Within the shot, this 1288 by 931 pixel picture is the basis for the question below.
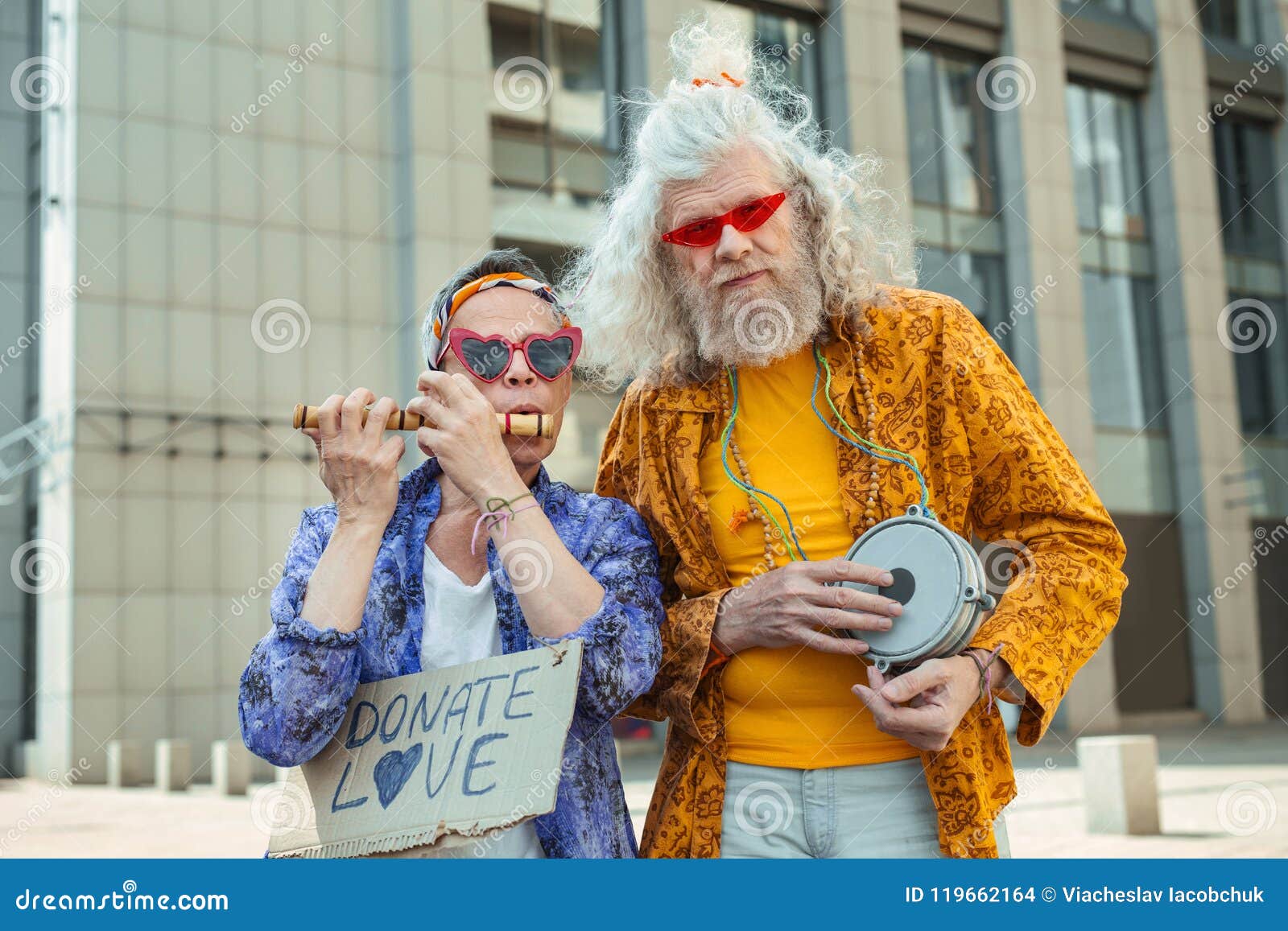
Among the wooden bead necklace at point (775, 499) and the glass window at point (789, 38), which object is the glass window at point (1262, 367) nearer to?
the glass window at point (789, 38)

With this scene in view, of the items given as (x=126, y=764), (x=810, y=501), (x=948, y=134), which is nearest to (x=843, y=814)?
(x=810, y=501)

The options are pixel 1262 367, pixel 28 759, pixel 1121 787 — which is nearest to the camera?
pixel 1121 787

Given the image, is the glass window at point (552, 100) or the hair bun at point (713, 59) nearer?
the hair bun at point (713, 59)

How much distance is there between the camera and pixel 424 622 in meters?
2.36

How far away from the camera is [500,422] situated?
2.31m

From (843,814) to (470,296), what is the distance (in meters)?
1.23

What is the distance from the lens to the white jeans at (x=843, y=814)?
2.37 m

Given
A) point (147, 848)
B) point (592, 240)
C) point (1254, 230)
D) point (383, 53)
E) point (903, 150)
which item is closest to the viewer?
point (592, 240)

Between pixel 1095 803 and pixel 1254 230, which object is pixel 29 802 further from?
pixel 1254 230

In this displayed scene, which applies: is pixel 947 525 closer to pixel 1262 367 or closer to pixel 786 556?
pixel 786 556

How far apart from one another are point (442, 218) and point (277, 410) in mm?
3228

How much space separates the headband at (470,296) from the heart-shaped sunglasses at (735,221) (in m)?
0.30

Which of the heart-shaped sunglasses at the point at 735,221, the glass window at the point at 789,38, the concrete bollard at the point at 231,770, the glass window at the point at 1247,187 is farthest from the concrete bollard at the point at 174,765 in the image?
the glass window at the point at 1247,187

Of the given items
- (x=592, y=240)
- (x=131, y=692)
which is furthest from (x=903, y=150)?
(x=592, y=240)
